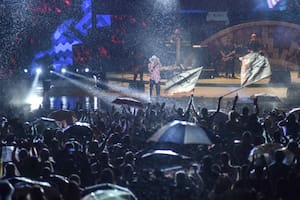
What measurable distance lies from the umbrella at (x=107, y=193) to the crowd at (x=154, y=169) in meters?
0.05

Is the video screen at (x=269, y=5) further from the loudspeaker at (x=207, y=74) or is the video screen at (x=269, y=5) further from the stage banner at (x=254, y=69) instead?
the stage banner at (x=254, y=69)

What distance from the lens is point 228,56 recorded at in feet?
102

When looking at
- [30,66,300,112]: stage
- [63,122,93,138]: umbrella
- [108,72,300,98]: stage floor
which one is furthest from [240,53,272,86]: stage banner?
[63,122,93,138]: umbrella

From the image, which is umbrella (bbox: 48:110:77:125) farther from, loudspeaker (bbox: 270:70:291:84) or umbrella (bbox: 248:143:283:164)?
loudspeaker (bbox: 270:70:291:84)

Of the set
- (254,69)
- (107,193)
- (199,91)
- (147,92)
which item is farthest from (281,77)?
(107,193)

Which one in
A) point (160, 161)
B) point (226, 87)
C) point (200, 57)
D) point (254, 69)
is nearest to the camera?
point (160, 161)

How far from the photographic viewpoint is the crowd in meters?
7.60

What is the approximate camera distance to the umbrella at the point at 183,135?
33.4ft

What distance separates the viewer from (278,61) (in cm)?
3203

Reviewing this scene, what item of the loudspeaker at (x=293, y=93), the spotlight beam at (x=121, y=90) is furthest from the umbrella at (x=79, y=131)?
the loudspeaker at (x=293, y=93)

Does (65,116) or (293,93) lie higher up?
(293,93)

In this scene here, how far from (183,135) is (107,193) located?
3369 mm

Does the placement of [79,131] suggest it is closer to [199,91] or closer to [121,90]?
[199,91]

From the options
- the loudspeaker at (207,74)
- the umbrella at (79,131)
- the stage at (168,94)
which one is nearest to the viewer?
the umbrella at (79,131)
